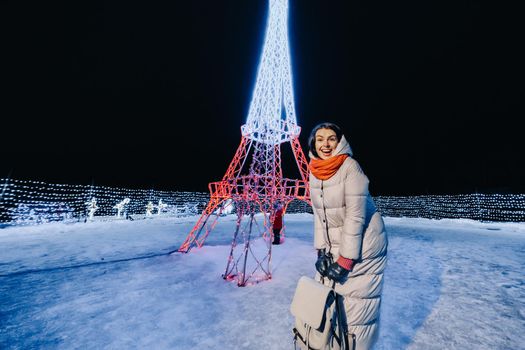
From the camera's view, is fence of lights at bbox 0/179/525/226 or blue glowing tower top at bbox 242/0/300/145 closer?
blue glowing tower top at bbox 242/0/300/145

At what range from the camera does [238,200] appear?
530 cm

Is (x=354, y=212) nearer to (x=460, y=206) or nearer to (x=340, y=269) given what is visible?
(x=340, y=269)

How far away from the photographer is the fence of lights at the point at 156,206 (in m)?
13.0

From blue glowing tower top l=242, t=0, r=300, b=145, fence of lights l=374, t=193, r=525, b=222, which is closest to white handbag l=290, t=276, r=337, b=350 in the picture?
blue glowing tower top l=242, t=0, r=300, b=145

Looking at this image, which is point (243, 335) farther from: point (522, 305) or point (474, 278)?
point (474, 278)

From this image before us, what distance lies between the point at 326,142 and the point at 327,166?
246mm

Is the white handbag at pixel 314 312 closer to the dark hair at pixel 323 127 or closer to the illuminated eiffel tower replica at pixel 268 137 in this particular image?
the dark hair at pixel 323 127

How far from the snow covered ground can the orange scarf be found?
2.05 metres

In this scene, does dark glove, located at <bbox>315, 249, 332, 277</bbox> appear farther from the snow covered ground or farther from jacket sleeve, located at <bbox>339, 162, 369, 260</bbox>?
the snow covered ground

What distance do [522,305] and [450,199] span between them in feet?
67.8

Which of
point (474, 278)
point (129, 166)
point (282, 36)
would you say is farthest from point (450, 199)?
point (129, 166)

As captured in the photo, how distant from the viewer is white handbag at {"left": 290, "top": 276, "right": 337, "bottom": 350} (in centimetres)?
154

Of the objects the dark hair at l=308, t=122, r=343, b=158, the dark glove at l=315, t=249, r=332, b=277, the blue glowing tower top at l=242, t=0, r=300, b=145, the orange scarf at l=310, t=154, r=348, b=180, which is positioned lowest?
the dark glove at l=315, t=249, r=332, b=277

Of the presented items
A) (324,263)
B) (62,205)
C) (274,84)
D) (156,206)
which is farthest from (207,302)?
(156,206)
